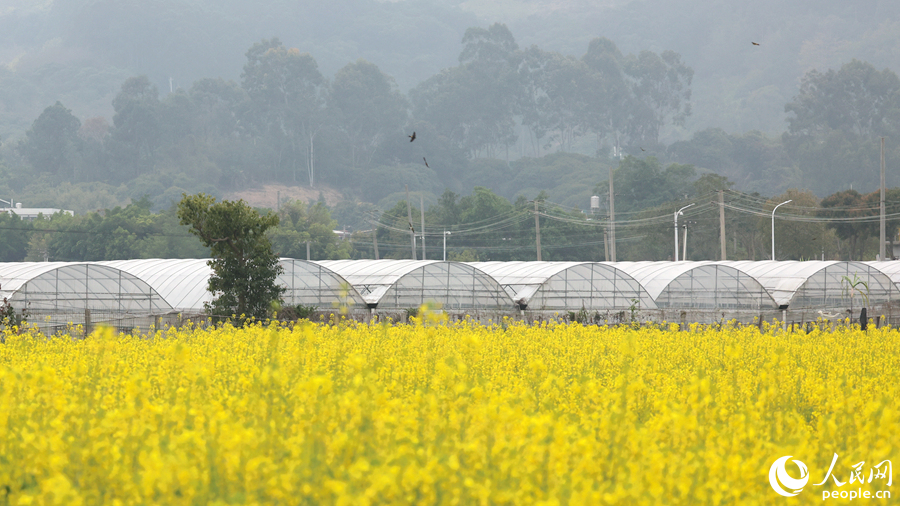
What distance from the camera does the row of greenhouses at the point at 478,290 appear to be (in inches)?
915

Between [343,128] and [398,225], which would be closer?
[398,225]

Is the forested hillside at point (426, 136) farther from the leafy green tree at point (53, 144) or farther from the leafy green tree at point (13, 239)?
the leafy green tree at point (13, 239)

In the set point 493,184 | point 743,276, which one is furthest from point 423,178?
point 743,276

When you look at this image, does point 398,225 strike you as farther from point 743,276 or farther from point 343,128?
point 343,128

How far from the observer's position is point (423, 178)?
128 m

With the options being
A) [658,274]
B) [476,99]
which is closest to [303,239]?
[658,274]

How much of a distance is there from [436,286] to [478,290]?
140 centimetres

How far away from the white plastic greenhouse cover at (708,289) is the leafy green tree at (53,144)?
119885 mm

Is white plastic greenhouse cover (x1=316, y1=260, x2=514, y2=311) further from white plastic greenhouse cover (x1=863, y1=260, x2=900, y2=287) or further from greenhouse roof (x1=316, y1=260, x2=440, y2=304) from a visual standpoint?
white plastic greenhouse cover (x1=863, y1=260, x2=900, y2=287)

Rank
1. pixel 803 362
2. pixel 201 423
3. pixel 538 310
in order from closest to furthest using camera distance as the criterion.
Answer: pixel 201 423 → pixel 803 362 → pixel 538 310

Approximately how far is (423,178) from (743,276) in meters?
101

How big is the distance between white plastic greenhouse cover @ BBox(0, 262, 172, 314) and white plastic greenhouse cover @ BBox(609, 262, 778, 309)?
17.0m

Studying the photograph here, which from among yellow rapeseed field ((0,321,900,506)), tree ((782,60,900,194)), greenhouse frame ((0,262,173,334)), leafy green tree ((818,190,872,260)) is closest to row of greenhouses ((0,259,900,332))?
greenhouse frame ((0,262,173,334))

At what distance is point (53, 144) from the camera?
420 ft
